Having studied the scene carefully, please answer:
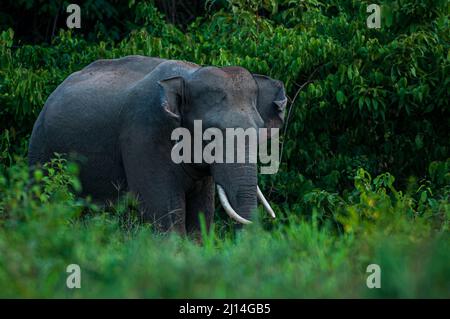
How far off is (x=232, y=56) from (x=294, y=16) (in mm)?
1428

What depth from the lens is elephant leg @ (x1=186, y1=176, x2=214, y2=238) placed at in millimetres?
9656

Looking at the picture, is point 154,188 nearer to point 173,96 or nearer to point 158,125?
point 158,125

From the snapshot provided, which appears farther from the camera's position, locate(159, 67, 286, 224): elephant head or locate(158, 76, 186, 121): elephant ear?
locate(158, 76, 186, 121): elephant ear

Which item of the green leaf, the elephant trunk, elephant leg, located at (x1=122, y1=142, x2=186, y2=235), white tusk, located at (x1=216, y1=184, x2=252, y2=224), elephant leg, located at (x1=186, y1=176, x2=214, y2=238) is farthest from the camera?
the green leaf

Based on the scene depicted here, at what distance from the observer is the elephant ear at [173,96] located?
8969mm

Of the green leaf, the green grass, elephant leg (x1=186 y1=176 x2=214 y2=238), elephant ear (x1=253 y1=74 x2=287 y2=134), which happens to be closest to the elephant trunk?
elephant ear (x1=253 y1=74 x2=287 y2=134)

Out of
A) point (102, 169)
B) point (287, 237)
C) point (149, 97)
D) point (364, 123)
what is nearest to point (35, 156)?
point (102, 169)

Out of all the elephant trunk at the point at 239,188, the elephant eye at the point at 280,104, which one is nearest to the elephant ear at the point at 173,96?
the elephant trunk at the point at 239,188

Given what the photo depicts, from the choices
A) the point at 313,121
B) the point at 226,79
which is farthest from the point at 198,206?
the point at 313,121

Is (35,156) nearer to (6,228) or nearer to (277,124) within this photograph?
(277,124)

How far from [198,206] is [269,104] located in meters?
1.05

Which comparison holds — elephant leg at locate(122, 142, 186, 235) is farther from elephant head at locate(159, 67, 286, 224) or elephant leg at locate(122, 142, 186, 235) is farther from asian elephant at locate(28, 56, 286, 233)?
elephant head at locate(159, 67, 286, 224)

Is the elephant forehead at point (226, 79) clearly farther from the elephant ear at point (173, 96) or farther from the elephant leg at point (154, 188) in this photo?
the elephant leg at point (154, 188)

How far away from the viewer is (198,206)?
380 inches
